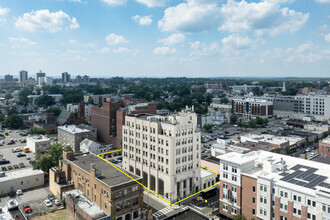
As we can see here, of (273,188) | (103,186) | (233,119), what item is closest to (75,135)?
(103,186)

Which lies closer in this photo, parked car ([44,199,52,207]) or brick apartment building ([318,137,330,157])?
parked car ([44,199,52,207])

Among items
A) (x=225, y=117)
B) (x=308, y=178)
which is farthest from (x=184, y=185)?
(x=225, y=117)

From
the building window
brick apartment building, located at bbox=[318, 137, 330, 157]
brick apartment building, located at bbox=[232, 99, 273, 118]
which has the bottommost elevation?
the building window

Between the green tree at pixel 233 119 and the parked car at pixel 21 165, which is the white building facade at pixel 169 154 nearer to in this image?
the parked car at pixel 21 165

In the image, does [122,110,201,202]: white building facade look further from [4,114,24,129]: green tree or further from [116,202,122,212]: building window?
[4,114,24,129]: green tree

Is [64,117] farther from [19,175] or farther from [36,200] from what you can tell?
[36,200]

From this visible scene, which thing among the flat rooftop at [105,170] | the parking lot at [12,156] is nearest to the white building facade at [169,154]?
the flat rooftop at [105,170]

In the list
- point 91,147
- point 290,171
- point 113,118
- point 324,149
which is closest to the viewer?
point 290,171

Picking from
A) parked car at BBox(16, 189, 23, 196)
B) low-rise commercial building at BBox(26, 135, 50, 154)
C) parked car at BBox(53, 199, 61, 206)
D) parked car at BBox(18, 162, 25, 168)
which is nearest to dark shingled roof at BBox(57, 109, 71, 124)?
low-rise commercial building at BBox(26, 135, 50, 154)
